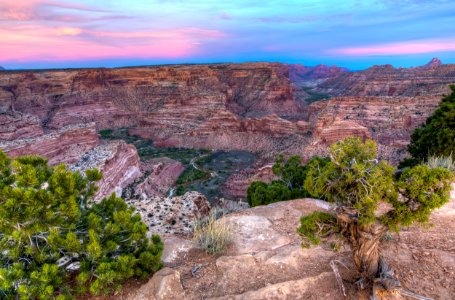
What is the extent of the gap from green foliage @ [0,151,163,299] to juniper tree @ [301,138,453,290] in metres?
4.14

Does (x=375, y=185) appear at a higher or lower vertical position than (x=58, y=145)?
higher

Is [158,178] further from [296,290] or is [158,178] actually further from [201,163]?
[296,290]

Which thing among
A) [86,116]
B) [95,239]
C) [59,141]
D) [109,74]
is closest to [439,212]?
[95,239]

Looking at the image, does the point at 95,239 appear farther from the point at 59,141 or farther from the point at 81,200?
the point at 59,141

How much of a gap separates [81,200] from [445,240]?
9.54 meters

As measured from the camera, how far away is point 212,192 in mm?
34531

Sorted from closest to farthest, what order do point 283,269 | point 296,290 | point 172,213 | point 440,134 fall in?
point 296,290, point 283,269, point 172,213, point 440,134

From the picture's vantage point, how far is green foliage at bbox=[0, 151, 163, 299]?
5449 millimetres

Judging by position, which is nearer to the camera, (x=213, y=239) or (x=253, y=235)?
(x=213, y=239)

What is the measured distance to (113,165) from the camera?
102 feet

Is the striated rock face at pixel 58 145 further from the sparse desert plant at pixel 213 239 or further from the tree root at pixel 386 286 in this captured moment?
the tree root at pixel 386 286

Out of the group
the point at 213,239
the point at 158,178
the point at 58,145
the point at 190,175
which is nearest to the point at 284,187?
the point at 213,239

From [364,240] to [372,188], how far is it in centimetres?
141

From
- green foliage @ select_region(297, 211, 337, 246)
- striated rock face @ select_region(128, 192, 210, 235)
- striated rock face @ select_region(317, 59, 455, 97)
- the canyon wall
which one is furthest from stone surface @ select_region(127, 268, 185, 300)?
striated rock face @ select_region(317, 59, 455, 97)
